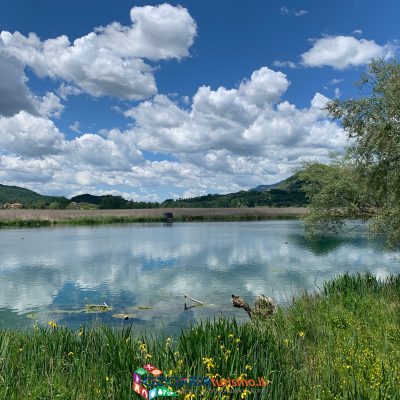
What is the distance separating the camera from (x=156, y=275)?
29.2m

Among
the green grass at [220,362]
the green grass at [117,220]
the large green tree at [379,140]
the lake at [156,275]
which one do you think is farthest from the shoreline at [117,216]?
the green grass at [220,362]

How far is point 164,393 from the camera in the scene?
5.27 metres

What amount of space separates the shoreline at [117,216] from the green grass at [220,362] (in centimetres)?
6106

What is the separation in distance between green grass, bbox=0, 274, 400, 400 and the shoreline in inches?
2404

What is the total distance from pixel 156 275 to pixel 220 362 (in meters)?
22.5

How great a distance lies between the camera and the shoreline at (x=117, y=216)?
8012cm

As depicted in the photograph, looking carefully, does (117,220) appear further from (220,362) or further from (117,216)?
(220,362)

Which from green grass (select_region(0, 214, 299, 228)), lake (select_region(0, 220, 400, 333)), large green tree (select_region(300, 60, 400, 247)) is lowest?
lake (select_region(0, 220, 400, 333))

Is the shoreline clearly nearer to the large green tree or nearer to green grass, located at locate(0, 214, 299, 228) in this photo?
green grass, located at locate(0, 214, 299, 228)

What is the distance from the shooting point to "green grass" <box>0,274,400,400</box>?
6496 millimetres

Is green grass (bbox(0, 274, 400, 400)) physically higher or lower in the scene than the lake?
higher

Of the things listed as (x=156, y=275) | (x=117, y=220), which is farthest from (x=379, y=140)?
(x=117, y=220)

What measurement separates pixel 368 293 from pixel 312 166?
61.4 feet

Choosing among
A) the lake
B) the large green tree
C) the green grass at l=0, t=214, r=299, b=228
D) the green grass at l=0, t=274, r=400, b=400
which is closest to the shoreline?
the green grass at l=0, t=214, r=299, b=228
